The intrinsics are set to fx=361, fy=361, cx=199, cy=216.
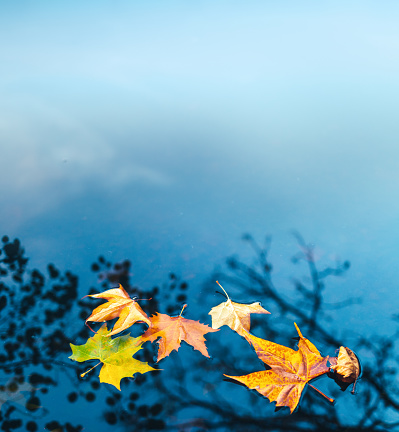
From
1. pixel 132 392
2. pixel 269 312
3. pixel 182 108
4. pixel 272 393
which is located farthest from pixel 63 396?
pixel 182 108

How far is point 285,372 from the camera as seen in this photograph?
1.24 metres

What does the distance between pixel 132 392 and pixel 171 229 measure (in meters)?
0.81

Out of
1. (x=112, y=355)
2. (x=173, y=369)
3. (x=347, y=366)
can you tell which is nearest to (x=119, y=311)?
(x=112, y=355)

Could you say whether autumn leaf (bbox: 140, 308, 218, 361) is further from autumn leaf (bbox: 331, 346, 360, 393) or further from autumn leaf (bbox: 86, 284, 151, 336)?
autumn leaf (bbox: 331, 346, 360, 393)

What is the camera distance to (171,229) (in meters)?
1.83

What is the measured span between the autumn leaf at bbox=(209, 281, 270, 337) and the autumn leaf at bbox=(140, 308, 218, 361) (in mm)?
58

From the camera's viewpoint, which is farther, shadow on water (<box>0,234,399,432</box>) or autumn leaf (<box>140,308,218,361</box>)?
autumn leaf (<box>140,308,218,361</box>)

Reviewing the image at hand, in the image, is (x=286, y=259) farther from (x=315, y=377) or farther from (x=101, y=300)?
(x=101, y=300)

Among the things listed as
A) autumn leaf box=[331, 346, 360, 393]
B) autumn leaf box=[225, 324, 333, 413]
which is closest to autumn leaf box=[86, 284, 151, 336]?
autumn leaf box=[225, 324, 333, 413]

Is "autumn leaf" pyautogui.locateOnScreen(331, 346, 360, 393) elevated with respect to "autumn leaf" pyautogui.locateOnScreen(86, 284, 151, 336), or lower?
lower

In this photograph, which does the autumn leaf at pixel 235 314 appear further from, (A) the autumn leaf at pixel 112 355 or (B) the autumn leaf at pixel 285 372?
(A) the autumn leaf at pixel 112 355

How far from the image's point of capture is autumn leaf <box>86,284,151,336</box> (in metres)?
1.39

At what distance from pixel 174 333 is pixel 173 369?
0.45 ft

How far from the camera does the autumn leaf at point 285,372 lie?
3.94 ft
